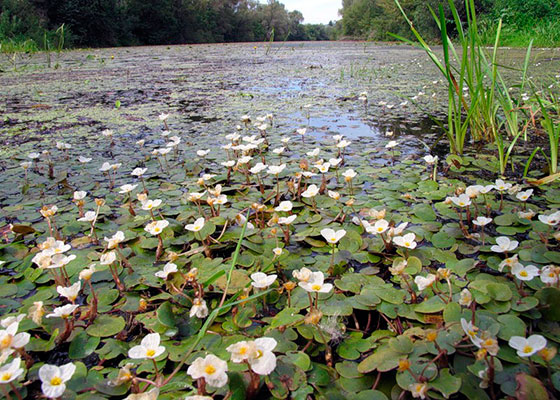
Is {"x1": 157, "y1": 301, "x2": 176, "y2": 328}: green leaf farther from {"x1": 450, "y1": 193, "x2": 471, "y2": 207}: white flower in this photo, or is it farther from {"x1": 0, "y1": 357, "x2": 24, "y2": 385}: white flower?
{"x1": 450, "y1": 193, "x2": 471, "y2": 207}: white flower

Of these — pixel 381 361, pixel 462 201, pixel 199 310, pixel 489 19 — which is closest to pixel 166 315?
pixel 199 310

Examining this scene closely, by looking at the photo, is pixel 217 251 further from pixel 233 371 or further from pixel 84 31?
pixel 84 31

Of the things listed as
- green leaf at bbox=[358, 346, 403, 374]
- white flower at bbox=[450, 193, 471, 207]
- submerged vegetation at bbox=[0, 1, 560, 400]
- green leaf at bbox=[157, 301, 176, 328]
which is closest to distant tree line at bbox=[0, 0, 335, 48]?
submerged vegetation at bbox=[0, 1, 560, 400]

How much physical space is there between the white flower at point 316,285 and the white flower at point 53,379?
0.40m

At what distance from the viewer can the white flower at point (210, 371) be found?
505mm

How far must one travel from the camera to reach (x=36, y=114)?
2.54 m

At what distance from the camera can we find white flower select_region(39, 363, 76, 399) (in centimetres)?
52

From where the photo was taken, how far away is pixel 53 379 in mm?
532

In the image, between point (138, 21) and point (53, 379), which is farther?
point (138, 21)

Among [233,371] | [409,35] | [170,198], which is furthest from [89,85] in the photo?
[409,35]

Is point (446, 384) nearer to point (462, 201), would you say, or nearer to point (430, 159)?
point (462, 201)

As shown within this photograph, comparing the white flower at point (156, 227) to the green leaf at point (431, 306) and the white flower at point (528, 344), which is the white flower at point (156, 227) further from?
the white flower at point (528, 344)

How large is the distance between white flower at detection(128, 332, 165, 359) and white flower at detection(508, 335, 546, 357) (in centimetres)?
54

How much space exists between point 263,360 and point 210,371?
78 millimetres
